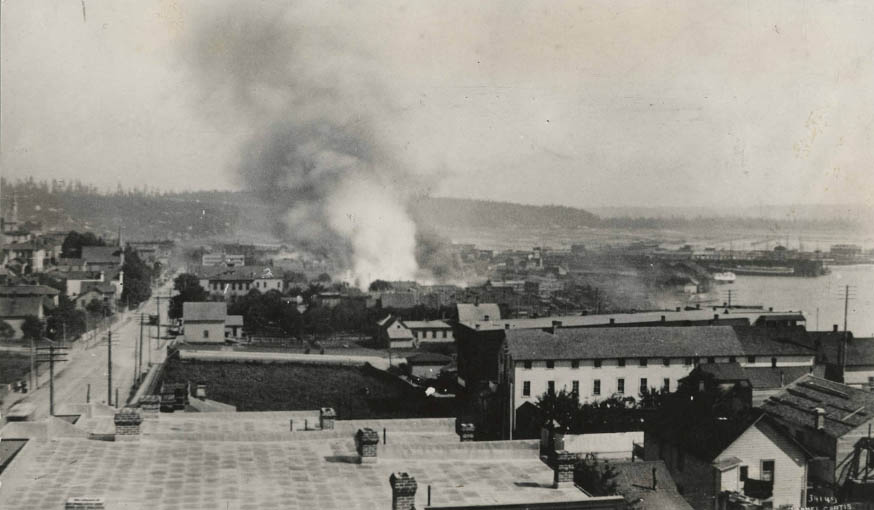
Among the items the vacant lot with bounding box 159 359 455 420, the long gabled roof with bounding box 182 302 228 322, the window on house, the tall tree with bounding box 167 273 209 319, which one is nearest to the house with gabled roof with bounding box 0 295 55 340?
the long gabled roof with bounding box 182 302 228 322

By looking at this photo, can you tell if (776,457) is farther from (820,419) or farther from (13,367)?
(13,367)

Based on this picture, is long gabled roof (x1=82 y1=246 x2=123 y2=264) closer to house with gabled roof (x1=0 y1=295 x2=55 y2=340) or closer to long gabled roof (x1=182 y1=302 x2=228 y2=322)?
long gabled roof (x1=182 y1=302 x2=228 y2=322)

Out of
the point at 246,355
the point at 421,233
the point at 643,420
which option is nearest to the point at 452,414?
the point at 643,420

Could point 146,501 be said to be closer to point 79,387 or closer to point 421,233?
point 79,387

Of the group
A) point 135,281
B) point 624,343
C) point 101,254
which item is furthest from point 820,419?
point 101,254

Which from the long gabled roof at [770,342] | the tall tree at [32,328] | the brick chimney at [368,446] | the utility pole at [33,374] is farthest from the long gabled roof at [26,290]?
the brick chimney at [368,446]
